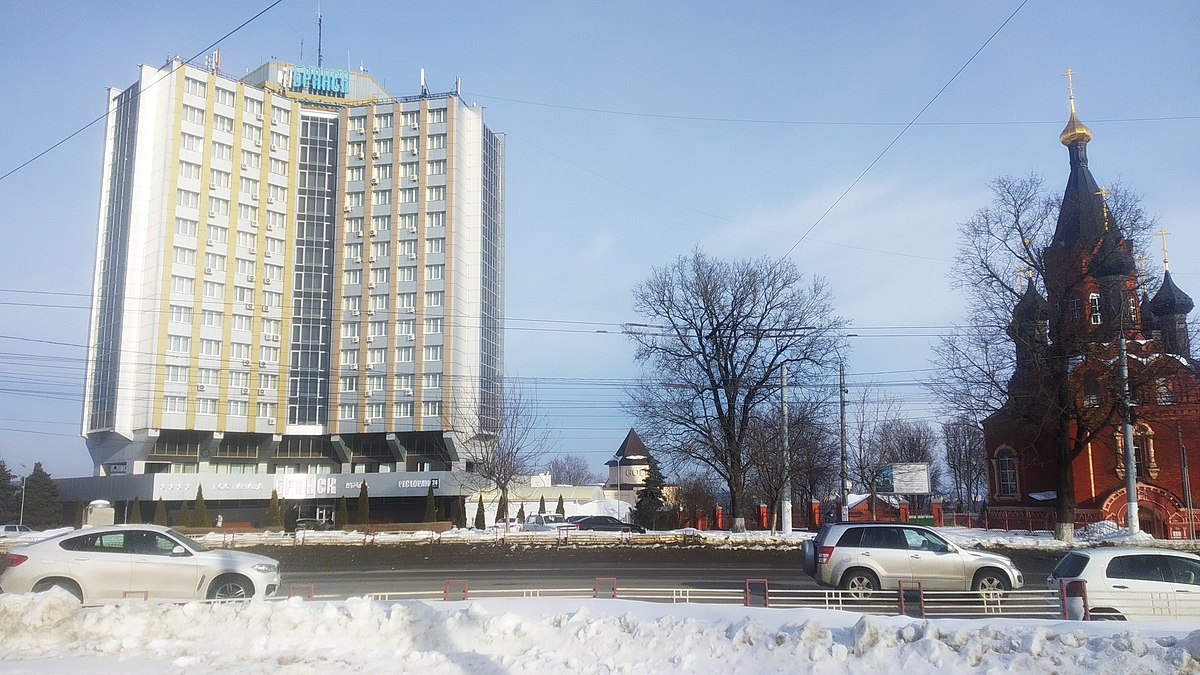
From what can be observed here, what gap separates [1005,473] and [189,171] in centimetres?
6577

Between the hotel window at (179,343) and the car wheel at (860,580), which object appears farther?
the hotel window at (179,343)

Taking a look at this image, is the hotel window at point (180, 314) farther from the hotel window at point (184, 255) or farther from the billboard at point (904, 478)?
the billboard at point (904, 478)

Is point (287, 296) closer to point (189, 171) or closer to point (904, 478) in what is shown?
point (189, 171)

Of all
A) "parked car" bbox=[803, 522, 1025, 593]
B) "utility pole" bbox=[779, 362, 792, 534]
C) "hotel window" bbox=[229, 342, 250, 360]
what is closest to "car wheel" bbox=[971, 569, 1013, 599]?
"parked car" bbox=[803, 522, 1025, 593]

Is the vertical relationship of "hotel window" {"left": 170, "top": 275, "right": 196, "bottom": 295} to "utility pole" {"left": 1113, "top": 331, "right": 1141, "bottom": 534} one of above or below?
above

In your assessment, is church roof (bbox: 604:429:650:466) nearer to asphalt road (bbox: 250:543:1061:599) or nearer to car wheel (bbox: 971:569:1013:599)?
asphalt road (bbox: 250:543:1061:599)

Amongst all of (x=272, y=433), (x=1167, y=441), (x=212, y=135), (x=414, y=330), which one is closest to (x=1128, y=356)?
(x=1167, y=441)

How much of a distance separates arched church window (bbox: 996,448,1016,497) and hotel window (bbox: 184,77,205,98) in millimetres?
67651

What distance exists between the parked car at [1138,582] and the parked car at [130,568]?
13.4 meters

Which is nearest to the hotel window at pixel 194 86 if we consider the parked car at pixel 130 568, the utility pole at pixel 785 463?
the utility pole at pixel 785 463

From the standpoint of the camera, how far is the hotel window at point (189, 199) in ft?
242

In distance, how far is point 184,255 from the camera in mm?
73125

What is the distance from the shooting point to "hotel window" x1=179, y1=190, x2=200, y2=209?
2899 inches

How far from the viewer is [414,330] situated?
76.6m
